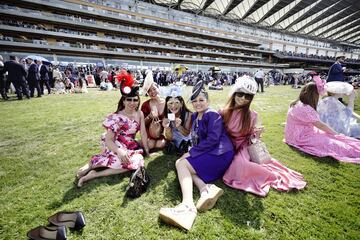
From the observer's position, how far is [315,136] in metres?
3.71

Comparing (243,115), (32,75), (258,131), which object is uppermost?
(32,75)

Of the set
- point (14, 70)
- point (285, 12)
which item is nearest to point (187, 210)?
point (14, 70)

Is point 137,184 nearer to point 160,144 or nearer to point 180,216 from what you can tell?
point 180,216

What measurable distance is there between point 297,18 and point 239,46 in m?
20.8

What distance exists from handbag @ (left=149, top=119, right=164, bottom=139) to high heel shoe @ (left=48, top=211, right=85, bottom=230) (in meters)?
1.99

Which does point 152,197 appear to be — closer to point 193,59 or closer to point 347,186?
point 347,186

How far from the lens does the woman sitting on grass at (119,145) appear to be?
2820mm

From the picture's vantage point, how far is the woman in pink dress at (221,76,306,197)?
101 inches

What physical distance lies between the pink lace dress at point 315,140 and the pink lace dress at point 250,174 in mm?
1254

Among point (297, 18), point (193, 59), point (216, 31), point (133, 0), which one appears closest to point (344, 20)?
point (297, 18)

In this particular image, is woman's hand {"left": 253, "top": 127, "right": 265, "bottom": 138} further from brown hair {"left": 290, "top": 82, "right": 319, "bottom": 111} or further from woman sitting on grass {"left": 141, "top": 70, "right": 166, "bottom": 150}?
woman sitting on grass {"left": 141, "top": 70, "right": 166, "bottom": 150}

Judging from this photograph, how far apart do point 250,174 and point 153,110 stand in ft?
6.48

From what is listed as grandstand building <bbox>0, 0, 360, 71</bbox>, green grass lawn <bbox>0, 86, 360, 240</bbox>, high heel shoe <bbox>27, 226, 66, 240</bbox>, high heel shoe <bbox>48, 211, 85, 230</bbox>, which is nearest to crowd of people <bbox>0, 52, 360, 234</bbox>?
green grass lawn <bbox>0, 86, 360, 240</bbox>

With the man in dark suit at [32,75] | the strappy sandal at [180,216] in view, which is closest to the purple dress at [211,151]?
the strappy sandal at [180,216]
